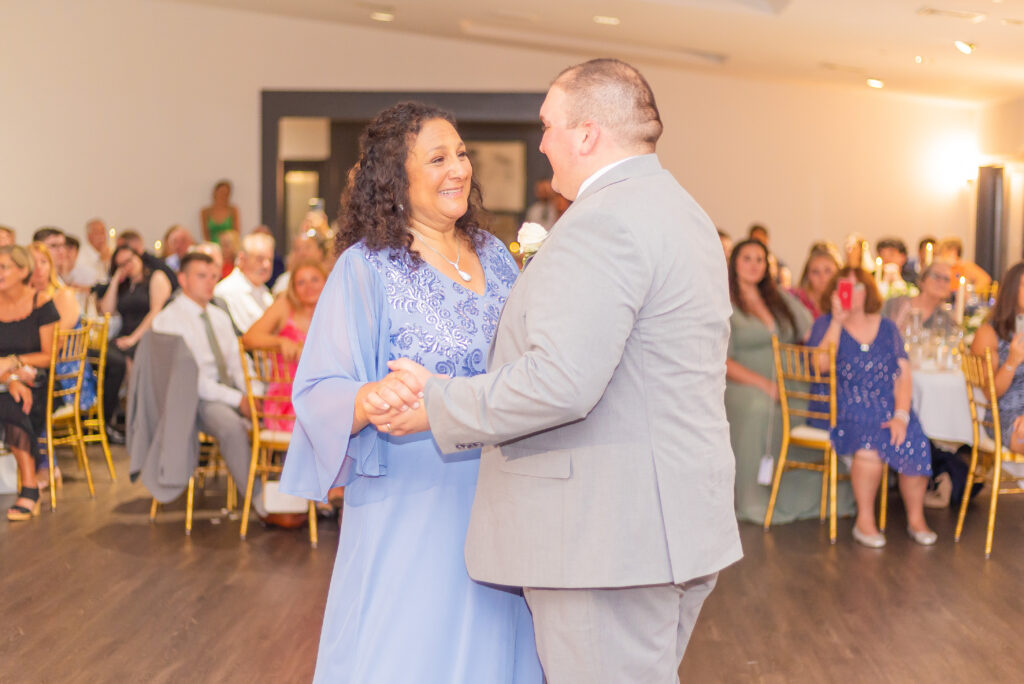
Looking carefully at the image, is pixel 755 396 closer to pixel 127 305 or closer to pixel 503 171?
pixel 127 305

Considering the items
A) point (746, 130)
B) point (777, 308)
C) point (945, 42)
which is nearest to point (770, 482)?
point (777, 308)

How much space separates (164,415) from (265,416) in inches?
19.3

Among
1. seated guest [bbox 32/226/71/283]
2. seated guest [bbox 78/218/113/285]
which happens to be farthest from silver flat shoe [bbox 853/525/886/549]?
seated guest [bbox 78/218/113/285]

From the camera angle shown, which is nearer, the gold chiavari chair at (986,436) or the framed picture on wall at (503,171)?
the gold chiavari chair at (986,436)

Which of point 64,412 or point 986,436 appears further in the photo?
point 64,412

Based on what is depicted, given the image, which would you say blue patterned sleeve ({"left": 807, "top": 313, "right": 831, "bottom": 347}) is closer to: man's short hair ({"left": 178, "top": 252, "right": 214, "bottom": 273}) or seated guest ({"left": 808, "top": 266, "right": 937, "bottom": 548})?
seated guest ({"left": 808, "top": 266, "right": 937, "bottom": 548})

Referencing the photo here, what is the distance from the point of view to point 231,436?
5.42m

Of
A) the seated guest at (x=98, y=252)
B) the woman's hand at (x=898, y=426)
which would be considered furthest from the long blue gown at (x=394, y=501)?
the seated guest at (x=98, y=252)

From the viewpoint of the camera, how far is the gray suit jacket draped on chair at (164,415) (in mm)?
5246

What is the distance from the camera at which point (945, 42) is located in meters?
9.05

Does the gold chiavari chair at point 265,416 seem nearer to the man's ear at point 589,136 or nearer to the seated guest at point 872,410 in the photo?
the seated guest at point 872,410

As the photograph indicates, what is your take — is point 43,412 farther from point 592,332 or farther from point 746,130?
point 746,130

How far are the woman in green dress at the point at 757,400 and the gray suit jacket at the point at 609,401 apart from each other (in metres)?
4.03

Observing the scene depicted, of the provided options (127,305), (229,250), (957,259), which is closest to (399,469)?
(127,305)
